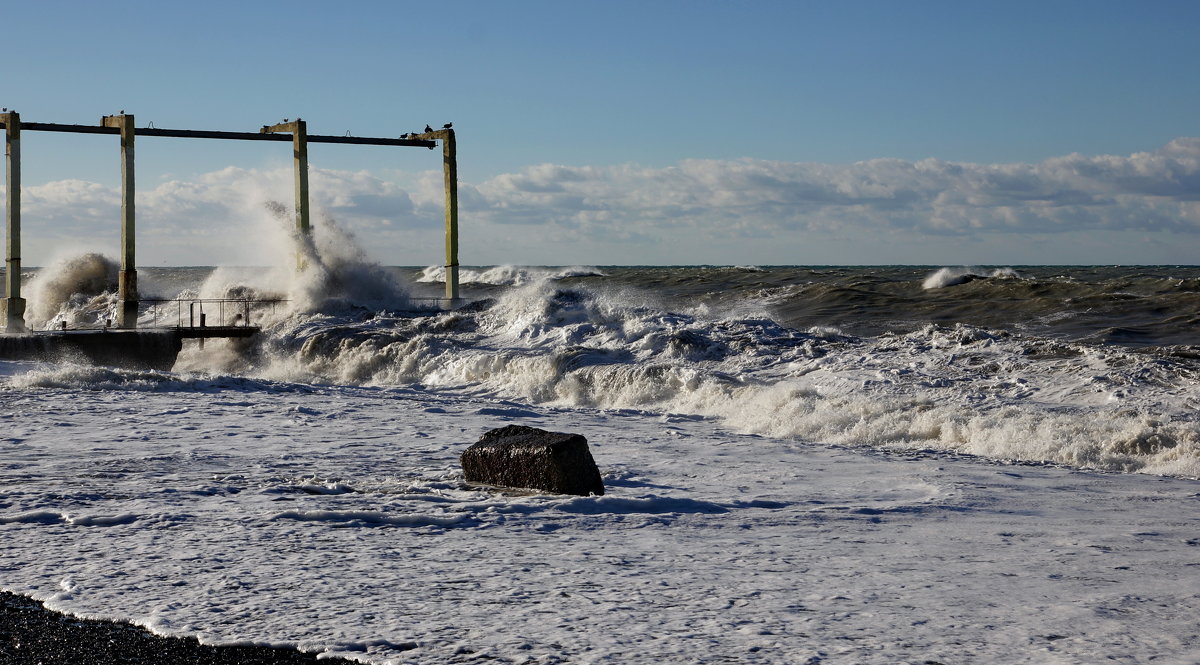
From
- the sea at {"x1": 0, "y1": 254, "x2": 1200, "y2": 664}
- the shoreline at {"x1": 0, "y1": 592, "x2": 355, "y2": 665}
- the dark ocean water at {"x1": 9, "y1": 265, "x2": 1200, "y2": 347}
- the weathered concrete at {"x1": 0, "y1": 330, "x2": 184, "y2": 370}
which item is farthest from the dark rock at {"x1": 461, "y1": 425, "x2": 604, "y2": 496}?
the weathered concrete at {"x1": 0, "y1": 330, "x2": 184, "y2": 370}

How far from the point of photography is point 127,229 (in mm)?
22234

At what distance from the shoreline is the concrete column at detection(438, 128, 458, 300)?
21.8 m

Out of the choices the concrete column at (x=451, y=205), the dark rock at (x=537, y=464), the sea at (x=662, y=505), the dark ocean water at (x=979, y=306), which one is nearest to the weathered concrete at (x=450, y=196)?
the concrete column at (x=451, y=205)

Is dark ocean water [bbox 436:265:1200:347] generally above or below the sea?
above

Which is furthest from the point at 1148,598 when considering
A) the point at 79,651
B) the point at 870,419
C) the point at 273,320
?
the point at 273,320

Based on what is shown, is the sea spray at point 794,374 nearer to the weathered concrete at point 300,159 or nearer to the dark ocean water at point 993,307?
the weathered concrete at point 300,159

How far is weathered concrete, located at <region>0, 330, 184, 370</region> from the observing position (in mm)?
19984

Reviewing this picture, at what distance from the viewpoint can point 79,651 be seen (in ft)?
13.8

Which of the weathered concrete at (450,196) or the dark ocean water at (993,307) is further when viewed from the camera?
the weathered concrete at (450,196)

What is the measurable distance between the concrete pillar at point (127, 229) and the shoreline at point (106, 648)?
18.9 metres

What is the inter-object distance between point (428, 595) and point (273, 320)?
2191 centimetres

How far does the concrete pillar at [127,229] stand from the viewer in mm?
21875

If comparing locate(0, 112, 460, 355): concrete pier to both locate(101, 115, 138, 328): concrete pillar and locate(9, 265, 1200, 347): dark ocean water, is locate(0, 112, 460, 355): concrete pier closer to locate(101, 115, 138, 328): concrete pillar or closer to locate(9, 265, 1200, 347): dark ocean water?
locate(101, 115, 138, 328): concrete pillar

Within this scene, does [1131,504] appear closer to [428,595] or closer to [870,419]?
[870,419]
